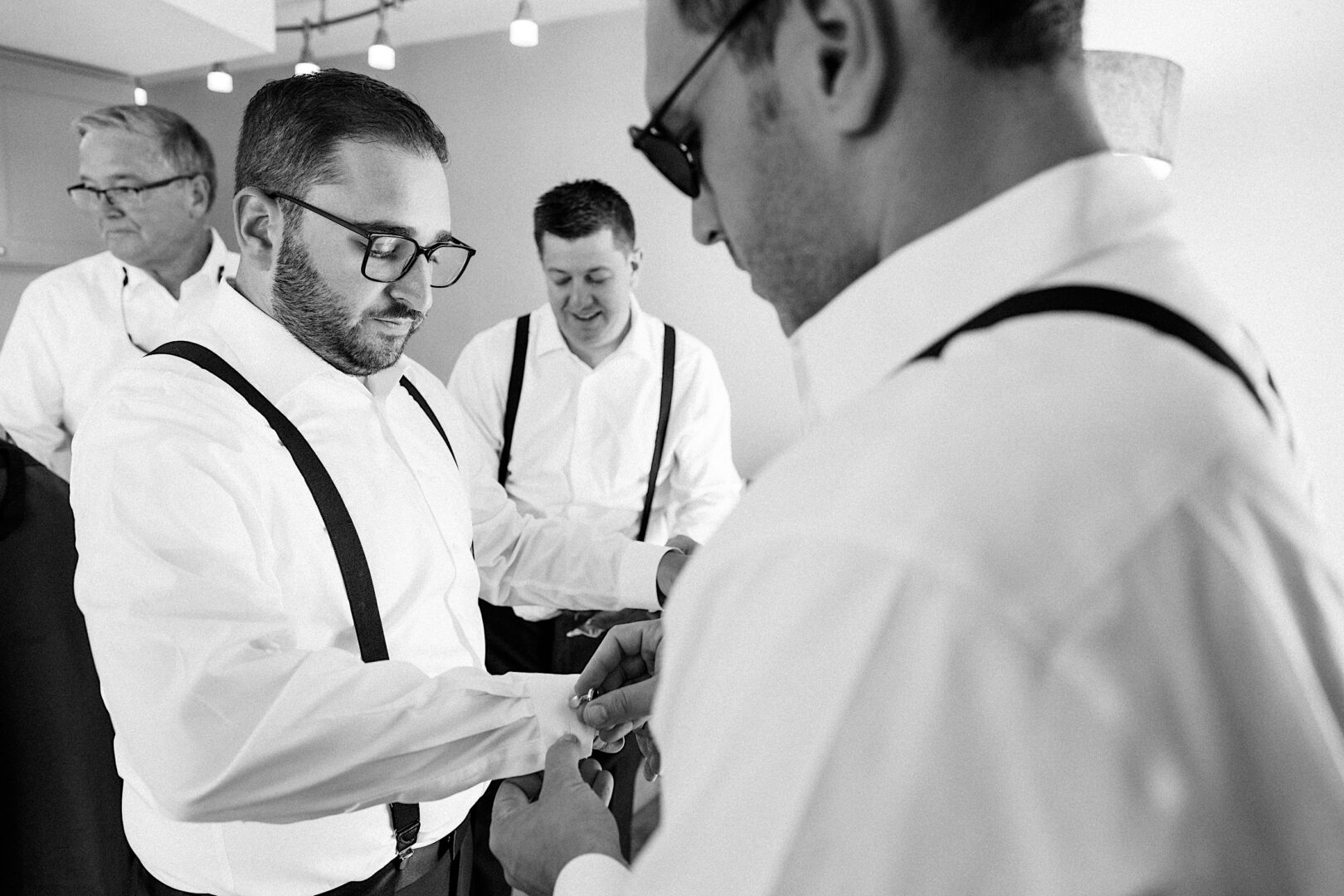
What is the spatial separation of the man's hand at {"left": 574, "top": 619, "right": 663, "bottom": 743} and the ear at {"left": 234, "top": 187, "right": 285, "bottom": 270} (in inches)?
27.5

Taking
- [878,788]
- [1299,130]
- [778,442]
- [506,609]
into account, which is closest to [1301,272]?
[1299,130]

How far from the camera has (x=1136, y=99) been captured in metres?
2.06

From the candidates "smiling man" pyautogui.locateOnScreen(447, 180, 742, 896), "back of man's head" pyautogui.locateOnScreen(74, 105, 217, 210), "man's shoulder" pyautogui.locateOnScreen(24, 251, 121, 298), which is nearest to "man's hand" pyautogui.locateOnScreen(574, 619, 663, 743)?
"smiling man" pyautogui.locateOnScreen(447, 180, 742, 896)

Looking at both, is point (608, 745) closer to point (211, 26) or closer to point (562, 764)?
point (562, 764)

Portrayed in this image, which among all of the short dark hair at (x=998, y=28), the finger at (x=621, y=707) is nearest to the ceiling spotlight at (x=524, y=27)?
the finger at (x=621, y=707)

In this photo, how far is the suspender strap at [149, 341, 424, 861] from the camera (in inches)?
47.4

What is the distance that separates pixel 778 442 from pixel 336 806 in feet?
9.75

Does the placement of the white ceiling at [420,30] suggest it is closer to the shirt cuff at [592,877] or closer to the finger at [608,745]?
the finger at [608,745]

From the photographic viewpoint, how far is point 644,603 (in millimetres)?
1683

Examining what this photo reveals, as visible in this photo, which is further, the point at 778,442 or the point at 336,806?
the point at 778,442

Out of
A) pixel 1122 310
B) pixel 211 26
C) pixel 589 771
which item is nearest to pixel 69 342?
pixel 211 26

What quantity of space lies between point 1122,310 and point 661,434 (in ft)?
8.03

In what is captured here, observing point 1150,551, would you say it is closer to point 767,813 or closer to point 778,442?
point 767,813

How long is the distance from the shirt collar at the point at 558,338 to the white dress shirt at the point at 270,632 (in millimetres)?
1540
